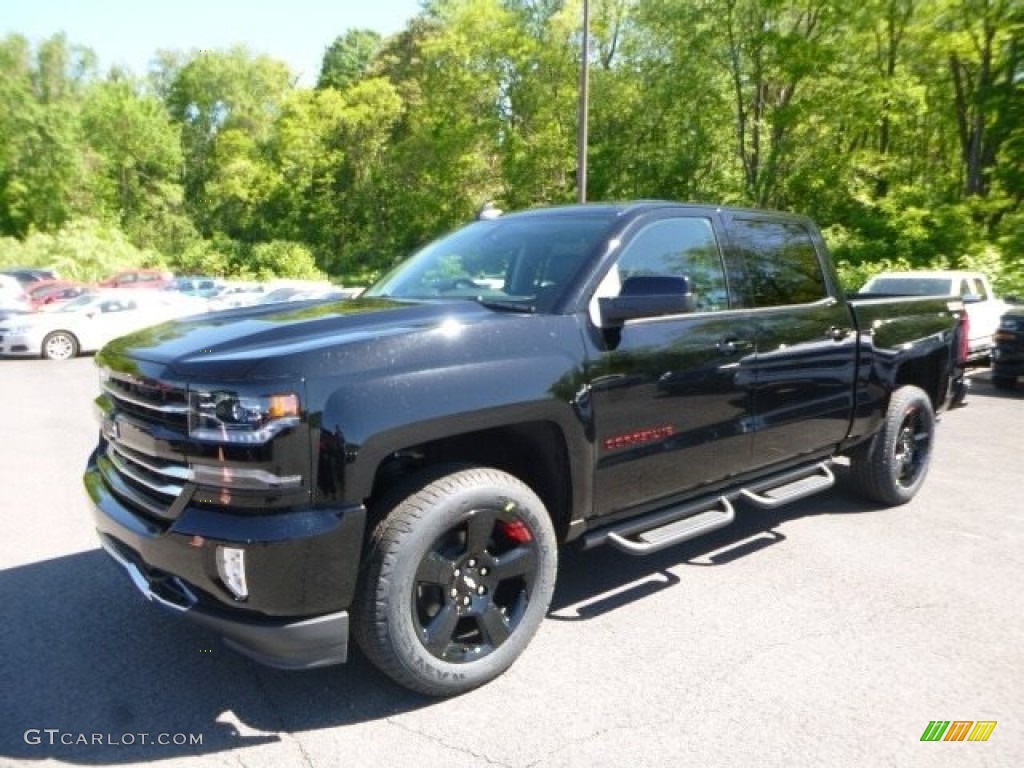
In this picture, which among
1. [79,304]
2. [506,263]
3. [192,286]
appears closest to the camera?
[506,263]

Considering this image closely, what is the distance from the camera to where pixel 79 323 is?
1539 cm

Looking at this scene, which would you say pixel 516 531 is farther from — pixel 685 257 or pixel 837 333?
pixel 837 333

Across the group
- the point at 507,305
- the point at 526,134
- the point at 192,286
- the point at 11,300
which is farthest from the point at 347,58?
the point at 507,305

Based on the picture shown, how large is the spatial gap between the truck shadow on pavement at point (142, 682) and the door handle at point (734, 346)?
Answer: 4.06 ft

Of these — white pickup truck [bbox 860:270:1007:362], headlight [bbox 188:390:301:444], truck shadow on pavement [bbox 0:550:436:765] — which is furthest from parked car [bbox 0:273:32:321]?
white pickup truck [bbox 860:270:1007:362]

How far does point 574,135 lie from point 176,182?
36.4 m

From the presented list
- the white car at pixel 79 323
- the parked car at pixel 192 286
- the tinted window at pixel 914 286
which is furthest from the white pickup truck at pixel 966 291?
the parked car at pixel 192 286

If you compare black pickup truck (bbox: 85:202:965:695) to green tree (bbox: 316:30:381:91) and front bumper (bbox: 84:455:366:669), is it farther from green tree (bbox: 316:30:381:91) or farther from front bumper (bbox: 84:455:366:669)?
green tree (bbox: 316:30:381:91)

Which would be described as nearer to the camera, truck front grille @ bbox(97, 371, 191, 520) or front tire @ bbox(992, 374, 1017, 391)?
truck front grille @ bbox(97, 371, 191, 520)

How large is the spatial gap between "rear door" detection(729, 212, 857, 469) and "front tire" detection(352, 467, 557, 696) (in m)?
1.55

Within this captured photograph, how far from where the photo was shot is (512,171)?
35188 millimetres

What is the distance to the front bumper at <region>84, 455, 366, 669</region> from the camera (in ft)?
7.89

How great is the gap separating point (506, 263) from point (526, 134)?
34664 mm

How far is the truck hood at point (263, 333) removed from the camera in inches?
99.0
